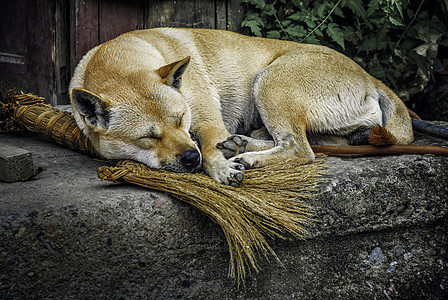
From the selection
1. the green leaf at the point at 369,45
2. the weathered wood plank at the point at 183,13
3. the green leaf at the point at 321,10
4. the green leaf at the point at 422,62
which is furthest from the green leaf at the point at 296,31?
the green leaf at the point at 422,62

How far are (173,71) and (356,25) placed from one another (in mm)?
2446

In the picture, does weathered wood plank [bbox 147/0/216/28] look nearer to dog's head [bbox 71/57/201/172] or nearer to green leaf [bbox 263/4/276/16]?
green leaf [bbox 263/4/276/16]

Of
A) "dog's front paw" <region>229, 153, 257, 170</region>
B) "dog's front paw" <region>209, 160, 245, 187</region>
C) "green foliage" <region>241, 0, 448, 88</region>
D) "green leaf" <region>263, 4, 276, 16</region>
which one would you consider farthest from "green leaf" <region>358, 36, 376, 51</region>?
"dog's front paw" <region>209, 160, 245, 187</region>

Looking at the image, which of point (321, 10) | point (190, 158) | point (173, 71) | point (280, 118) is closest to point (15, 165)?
point (190, 158)

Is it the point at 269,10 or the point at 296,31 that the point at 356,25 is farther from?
the point at 269,10

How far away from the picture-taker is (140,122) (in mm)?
2348

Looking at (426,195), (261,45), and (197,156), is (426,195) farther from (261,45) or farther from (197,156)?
(261,45)

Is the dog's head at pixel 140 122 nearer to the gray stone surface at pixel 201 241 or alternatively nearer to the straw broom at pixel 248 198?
the straw broom at pixel 248 198

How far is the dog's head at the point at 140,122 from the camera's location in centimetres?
232

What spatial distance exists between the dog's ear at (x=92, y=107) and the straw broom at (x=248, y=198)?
292mm

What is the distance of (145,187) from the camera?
6.90 feet

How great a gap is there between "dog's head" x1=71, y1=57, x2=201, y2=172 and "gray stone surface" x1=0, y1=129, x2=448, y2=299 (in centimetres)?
29

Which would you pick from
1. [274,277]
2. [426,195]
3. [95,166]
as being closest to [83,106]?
[95,166]

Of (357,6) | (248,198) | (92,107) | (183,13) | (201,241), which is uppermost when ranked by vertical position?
(357,6)
